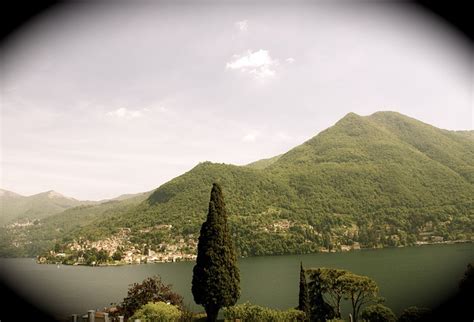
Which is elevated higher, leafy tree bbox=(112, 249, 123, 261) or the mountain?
the mountain

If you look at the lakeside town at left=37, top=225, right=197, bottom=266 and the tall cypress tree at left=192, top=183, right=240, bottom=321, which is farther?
the lakeside town at left=37, top=225, right=197, bottom=266

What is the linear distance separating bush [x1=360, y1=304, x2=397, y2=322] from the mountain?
78337 millimetres

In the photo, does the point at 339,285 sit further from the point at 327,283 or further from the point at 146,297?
the point at 146,297

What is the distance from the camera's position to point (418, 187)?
132m

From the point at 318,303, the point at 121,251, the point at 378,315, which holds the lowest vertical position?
the point at 121,251

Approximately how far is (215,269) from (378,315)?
7.52m

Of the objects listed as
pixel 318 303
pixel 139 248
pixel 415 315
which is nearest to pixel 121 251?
pixel 139 248

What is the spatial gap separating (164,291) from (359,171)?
134653mm

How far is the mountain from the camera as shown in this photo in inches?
4072

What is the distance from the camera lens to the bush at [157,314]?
1280 centimetres

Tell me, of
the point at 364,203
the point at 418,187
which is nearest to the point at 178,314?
the point at 364,203

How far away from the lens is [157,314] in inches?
517

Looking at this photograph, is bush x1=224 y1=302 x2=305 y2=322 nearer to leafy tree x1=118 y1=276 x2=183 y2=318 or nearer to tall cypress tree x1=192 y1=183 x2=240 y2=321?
tall cypress tree x1=192 y1=183 x2=240 y2=321

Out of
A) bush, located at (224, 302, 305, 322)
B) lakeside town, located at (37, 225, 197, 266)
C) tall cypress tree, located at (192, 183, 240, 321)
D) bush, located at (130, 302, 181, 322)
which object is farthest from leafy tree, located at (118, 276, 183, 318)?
lakeside town, located at (37, 225, 197, 266)
